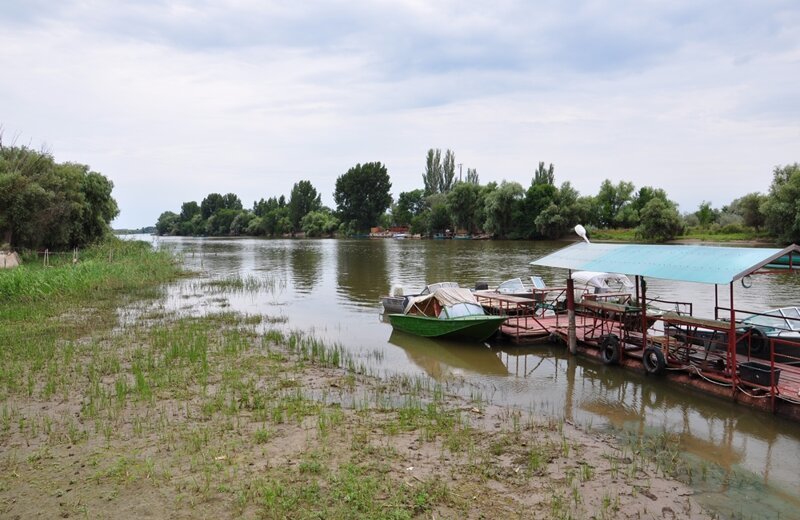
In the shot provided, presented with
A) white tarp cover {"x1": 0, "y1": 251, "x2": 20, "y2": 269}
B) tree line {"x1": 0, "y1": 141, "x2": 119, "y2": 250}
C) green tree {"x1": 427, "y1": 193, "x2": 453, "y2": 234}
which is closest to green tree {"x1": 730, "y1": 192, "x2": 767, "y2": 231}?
green tree {"x1": 427, "y1": 193, "x2": 453, "y2": 234}

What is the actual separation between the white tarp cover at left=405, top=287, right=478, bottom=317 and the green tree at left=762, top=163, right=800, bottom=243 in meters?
48.9

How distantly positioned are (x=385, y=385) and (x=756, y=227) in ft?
244

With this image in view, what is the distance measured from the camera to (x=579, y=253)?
16797mm

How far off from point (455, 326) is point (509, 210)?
79471mm

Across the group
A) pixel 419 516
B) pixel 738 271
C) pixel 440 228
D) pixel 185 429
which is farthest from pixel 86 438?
pixel 440 228

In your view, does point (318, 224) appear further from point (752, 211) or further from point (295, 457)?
point (295, 457)

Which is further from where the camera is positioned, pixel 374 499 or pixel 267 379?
pixel 267 379

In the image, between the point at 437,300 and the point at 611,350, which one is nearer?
the point at 611,350

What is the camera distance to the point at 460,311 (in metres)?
19.1

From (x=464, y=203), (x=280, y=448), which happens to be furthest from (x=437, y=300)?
(x=464, y=203)

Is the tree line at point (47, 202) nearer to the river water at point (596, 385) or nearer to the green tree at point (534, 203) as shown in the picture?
the river water at point (596, 385)

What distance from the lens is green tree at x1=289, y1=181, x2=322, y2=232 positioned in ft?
500

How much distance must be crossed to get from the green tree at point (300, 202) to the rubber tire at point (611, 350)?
142 meters

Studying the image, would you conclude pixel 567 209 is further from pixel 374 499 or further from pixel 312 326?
pixel 374 499
